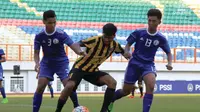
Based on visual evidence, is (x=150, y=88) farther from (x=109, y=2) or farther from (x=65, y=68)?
(x=109, y=2)

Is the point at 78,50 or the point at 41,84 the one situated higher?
the point at 78,50

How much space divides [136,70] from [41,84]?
5.74 feet

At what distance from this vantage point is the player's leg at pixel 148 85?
29.8ft

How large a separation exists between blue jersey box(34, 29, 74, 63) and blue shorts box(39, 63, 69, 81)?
0.11 metres

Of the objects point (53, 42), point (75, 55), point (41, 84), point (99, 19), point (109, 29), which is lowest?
point (75, 55)

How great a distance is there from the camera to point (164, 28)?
33.8m

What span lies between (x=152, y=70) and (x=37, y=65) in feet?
6.78

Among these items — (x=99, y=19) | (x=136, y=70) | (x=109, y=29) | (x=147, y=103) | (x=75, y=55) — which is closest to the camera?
(x=109, y=29)

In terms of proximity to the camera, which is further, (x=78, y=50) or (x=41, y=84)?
(x=41, y=84)

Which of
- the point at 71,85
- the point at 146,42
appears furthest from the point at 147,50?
the point at 71,85

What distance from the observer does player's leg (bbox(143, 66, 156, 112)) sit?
9094mm

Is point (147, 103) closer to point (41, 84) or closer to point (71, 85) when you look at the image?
point (71, 85)

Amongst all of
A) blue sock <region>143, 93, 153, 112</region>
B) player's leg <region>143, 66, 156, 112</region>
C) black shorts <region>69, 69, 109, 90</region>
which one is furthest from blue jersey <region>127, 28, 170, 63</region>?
Result: black shorts <region>69, 69, 109, 90</region>

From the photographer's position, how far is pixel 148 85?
919 cm
